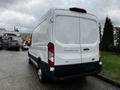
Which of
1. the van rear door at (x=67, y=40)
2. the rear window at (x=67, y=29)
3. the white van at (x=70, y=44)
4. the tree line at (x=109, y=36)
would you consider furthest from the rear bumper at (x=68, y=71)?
the tree line at (x=109, y=36)

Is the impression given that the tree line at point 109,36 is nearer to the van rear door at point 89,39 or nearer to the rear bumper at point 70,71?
the van rear door at point 89,39

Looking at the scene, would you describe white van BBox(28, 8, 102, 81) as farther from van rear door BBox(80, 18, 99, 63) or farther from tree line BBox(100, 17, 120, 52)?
tree line BBox(100, 17, 120, 52)

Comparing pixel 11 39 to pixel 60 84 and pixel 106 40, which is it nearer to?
pixel 106 40

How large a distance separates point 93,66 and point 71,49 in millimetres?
1128

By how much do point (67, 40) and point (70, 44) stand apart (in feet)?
0.52

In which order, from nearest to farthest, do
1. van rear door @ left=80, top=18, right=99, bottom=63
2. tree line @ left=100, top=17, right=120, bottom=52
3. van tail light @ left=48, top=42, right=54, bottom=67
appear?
van tail light @ left=48, top=42, right=54, bottom=67
van rear door @ left=80, top=18, right=99, bottom=63
tree line @ left=100, top=17, right=120, bottom=52

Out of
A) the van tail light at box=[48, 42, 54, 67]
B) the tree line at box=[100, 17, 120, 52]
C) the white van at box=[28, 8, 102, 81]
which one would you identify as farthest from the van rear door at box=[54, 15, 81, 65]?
the tree line at box=[100, 17, 120, 52]

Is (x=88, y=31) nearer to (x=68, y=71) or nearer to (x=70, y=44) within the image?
(x=70, y=44)

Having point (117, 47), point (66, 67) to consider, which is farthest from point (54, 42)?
point (117, 47)

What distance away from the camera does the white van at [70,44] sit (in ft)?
14.3

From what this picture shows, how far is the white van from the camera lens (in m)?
4.36

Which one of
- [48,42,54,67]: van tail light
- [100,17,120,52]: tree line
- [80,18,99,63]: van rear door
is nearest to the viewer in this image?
[48,42,54,67]: van tail light

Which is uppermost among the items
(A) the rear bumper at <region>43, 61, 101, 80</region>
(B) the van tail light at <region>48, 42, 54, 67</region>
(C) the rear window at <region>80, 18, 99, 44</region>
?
→ (C) the rear window at <region>80, 18, 99, 44</region>

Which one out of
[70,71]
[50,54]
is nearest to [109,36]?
[70,71]
